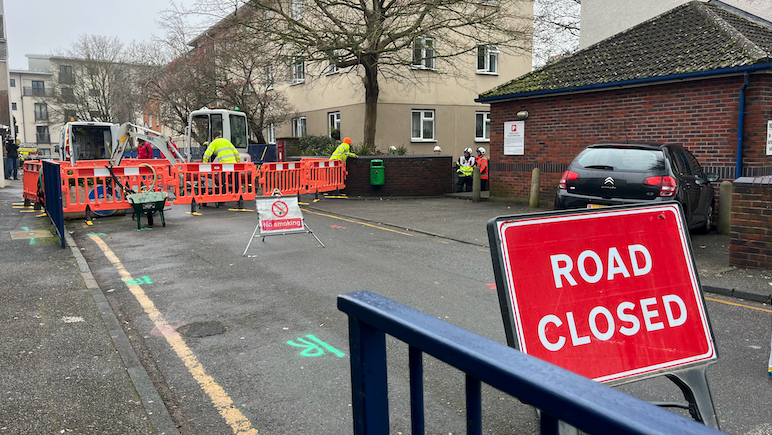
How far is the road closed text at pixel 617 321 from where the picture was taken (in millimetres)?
2717

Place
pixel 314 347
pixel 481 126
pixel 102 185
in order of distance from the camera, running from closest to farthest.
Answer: pixel 314 347
pixel 102 185
pixel 481 126

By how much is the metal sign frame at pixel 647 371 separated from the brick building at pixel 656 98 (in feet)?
35.2

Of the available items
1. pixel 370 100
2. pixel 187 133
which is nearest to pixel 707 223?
pixel 370 100

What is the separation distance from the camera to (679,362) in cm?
288

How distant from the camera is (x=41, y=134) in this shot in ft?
261

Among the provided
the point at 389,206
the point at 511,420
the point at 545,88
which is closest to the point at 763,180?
the point at 511,420

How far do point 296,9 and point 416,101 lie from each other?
8.05m

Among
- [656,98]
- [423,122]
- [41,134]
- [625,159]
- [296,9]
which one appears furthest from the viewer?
[41,134]

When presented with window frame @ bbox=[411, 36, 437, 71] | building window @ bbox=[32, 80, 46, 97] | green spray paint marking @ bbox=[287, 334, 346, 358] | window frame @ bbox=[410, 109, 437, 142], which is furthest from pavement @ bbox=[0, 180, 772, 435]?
building window @ bbox=[32, 80, 46, 97]

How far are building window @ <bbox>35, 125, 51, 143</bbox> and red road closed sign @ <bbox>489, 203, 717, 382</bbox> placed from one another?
290 ft

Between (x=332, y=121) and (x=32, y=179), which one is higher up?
(x=332, y=121)

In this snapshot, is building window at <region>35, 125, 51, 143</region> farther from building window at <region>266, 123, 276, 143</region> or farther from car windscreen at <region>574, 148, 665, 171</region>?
car windscreen at <region>574, 148, 665, 171</region>

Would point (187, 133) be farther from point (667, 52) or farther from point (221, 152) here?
point (667, 52)

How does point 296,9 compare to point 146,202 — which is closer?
point 146,202
